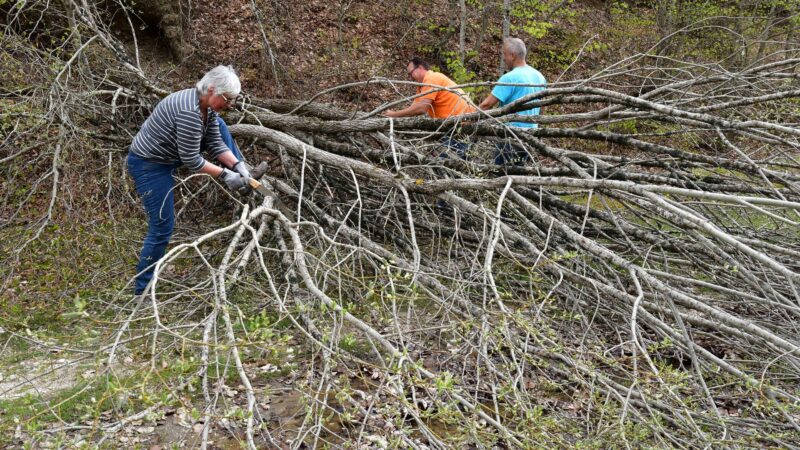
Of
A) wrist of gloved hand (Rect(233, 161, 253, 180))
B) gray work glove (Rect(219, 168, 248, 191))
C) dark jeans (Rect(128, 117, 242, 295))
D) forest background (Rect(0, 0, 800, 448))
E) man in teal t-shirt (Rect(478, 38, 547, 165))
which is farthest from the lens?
man in teal t-shirt (Rect(478, 38, 547, 165))

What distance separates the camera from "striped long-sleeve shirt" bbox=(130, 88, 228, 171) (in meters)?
4.11

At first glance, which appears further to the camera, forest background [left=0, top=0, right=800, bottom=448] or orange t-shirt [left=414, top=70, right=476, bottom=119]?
orange t-shirt [left=414, top=70, right=476, bottom=119]

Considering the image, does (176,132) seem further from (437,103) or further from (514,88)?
(514,88)

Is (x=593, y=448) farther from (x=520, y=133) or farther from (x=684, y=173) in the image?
(x=520, y=133)

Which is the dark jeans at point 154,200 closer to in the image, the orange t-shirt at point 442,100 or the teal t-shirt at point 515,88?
the orange t-shirt at point 442,100

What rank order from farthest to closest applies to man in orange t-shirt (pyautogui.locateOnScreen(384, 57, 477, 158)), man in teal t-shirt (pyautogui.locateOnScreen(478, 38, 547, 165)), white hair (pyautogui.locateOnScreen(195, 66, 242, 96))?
man in orange t-shirt (pyautogui.locateOnScreen(384, 57, 477, 158))
man in teal t-shirt (pyautogui.locateOnScreen(478, 38, 547, 165))
white hair (pyautogui.locateOnScreen(195, 66, 242, 96))

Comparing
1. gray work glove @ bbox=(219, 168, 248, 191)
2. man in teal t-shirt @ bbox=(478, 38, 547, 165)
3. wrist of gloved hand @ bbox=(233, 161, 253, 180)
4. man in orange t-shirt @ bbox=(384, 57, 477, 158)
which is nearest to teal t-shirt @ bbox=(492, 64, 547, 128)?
man in teal t-shirt @ bbox=(478, 38, 547, 165)

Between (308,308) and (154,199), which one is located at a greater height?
(308,308)

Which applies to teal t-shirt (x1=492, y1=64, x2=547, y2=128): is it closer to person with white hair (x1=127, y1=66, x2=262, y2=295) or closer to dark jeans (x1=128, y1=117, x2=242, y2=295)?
person with white hair (x1=127, y1=66, x2=262, y2=295)

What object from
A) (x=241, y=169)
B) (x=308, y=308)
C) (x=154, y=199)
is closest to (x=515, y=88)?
(x=241, y=169)

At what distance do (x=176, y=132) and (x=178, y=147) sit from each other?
105mm

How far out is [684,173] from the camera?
4.34 metres

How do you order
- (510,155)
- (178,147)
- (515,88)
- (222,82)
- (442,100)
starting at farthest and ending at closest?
(442,100)
(515,88)
(510,155)
(178,147)
(222,82)

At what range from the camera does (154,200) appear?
4398mm
